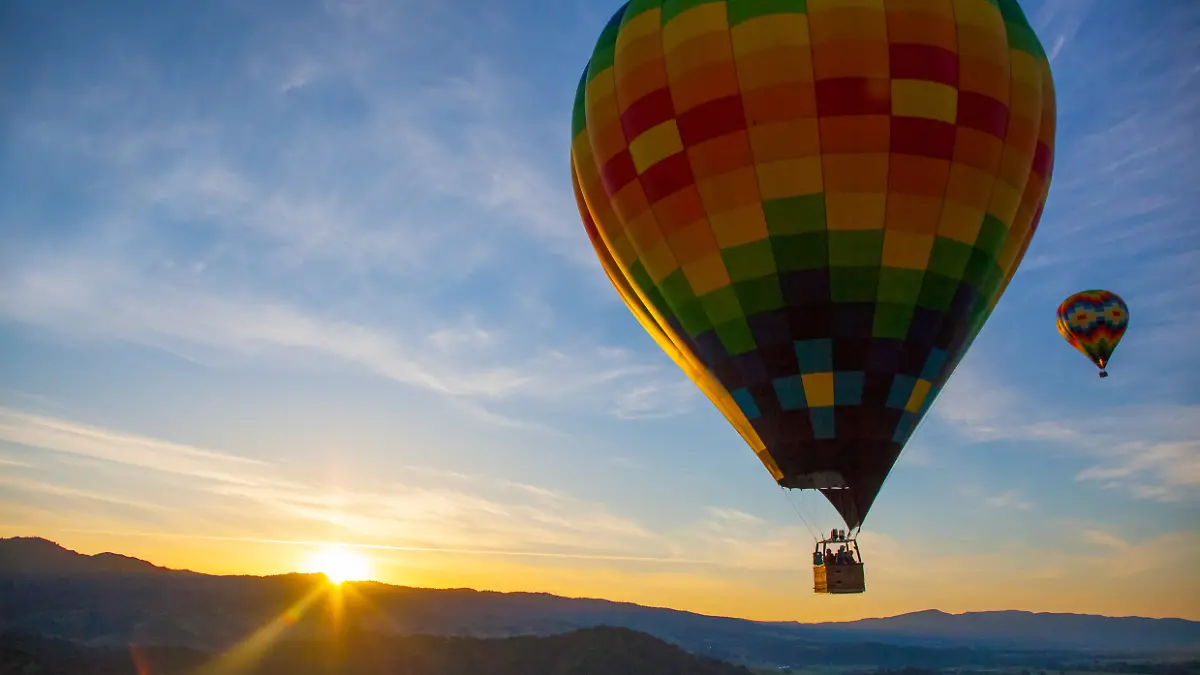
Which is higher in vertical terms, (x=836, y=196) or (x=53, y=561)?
(x=836, y=196)

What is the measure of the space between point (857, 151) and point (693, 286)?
127 inches

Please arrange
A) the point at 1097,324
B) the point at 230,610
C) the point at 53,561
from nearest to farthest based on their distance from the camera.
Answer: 1. the point at 1097,324
2. the point at 230,610
3. the point at 53,561

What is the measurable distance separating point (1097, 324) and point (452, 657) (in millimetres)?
52999

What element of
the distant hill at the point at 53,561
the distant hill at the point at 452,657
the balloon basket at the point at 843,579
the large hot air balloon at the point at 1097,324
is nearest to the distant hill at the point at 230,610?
the distant hill at the point at 53,561

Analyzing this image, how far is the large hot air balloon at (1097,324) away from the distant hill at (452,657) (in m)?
47.6

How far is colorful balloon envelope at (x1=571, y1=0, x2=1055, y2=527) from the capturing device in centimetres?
1252

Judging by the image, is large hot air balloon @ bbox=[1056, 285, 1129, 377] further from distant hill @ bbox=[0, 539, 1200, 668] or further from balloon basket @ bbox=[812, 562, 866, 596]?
distant hill @ bbox=[0, 539, 1200, 668]

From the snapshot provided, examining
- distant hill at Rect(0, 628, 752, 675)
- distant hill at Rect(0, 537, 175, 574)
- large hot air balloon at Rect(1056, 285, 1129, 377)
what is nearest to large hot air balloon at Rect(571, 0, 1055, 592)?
large hot air balloon at Rect(1056, 285, 1129, 377)

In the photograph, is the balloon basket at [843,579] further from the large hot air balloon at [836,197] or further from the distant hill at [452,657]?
the distant hill at [452,657]

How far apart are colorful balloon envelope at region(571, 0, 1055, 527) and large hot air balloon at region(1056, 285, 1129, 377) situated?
16933mm

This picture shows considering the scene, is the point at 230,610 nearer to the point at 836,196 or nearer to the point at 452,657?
the point at 452,657

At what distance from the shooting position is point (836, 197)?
41.2 feet

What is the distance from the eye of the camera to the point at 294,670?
62.8m

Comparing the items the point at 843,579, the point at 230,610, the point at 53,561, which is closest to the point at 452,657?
the point at 230,610
